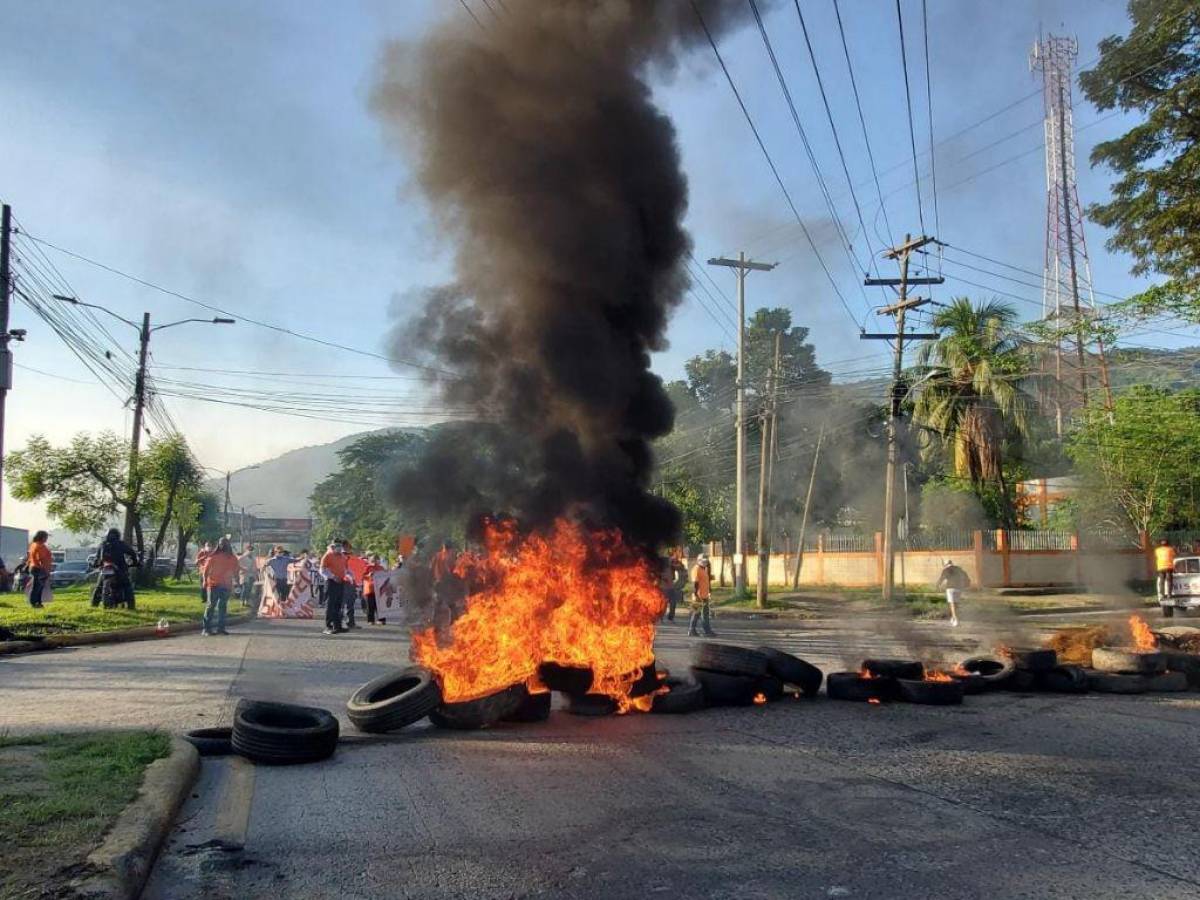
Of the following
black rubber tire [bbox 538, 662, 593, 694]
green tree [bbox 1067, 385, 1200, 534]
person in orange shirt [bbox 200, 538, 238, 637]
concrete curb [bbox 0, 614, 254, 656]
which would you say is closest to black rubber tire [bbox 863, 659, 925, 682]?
black rubber tire [bbox 538, 662, 593, 694]

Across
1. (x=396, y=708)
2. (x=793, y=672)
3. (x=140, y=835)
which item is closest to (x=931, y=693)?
(x=793, y=672)

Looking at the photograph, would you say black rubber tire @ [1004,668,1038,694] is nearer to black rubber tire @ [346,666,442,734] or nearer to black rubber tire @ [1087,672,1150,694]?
black rubber tire @ [1087,672,1150,694]

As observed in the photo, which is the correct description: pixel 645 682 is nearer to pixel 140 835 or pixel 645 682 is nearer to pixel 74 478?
pixel 140 835

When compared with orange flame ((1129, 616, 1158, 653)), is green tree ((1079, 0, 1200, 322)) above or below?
above

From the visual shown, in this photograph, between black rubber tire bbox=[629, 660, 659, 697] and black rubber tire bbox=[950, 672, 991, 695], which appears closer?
black rubber tire bbox=[629, 660, 659, 697]

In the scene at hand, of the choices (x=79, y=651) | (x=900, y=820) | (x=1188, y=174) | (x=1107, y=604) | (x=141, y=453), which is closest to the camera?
(x=900, y=820)

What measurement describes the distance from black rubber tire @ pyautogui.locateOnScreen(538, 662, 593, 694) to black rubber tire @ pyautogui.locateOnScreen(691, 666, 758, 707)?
43.6 inches

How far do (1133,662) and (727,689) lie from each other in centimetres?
451

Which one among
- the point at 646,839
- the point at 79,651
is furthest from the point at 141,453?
the point at 646,839

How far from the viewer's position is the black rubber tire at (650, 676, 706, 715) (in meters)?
7.76

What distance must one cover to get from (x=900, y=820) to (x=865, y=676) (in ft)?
12.9

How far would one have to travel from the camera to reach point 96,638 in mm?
14531

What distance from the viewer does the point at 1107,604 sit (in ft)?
83.0

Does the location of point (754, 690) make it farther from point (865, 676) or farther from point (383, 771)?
point (383, 771)
